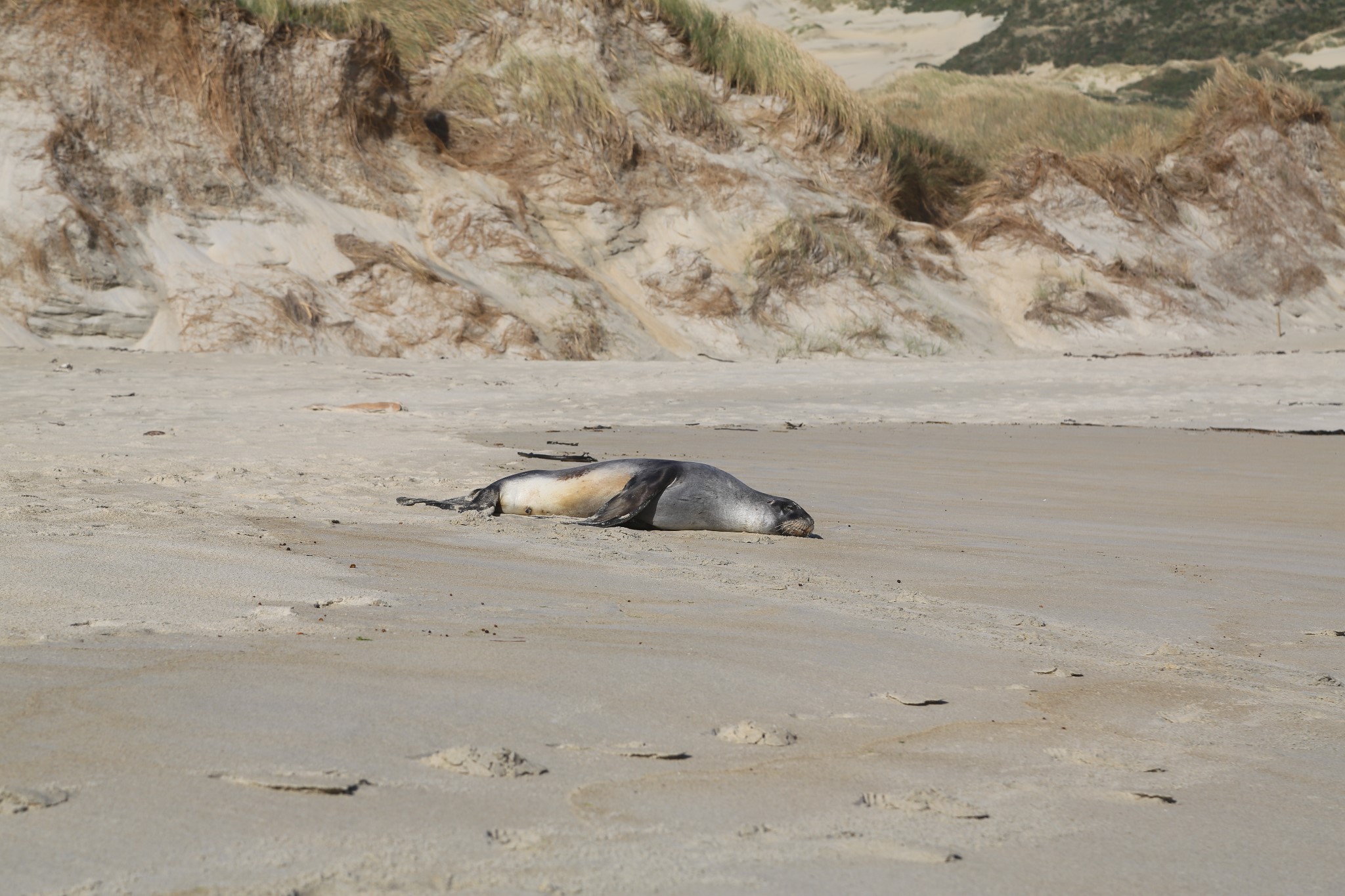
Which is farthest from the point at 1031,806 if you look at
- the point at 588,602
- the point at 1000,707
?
the point at 588,602

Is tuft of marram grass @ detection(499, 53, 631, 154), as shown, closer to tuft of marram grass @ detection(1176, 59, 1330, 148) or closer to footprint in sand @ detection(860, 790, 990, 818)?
tuft of marram grass @ detection(1176, 59, 1330, 148)

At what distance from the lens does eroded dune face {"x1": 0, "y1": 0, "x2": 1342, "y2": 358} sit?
572 inches

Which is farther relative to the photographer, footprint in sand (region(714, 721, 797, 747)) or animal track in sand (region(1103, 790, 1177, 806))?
footprint in sand (region(714, 721, 797, 747))

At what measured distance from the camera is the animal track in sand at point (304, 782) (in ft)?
6.07

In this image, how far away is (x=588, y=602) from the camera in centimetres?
342

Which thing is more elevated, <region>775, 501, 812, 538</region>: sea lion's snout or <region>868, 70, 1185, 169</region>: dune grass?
<region>868, 70, 1185, 169</region>: dune grass

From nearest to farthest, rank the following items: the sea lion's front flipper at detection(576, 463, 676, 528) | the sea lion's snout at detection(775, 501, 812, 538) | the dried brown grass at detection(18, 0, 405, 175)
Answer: the sea lion's snout at detection(775, 501, 812, 538)
the sea lion's front flipper at detection(576, 463, 676, 528)
the dried brown grass at detection(18, 0, 405, 175)

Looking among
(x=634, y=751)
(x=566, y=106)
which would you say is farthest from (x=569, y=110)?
(x=634, y=751)

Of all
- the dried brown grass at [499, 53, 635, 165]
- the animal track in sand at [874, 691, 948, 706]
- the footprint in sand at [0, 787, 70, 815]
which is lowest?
the animal track in sand at [874, 691, 948, 706]

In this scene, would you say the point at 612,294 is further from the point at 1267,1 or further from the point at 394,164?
the point at 1267,1

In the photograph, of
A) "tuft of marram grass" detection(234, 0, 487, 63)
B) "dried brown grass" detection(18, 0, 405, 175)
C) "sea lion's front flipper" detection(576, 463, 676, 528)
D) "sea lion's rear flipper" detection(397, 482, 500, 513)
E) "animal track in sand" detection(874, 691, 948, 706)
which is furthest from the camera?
"tuft of marram grass" detection(234, 0, 487, 63)

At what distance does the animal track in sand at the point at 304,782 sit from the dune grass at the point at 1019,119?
21373mm

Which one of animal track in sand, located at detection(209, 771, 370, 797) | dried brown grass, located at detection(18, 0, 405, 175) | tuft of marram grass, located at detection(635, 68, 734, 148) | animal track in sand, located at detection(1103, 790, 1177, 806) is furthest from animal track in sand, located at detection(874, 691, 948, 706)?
tuft of marram grass, located at detection(635, 68, 734, 148)

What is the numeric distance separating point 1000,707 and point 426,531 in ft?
8.15
